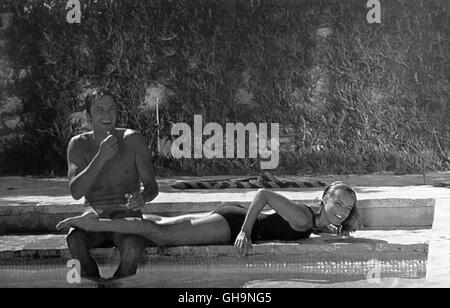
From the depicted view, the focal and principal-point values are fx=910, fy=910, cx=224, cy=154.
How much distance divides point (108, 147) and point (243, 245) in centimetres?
100

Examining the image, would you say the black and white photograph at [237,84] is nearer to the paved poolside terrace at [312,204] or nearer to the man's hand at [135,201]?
the paved poolside terrace at [312,204]

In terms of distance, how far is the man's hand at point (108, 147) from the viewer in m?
5.46

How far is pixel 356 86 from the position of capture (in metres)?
12.1

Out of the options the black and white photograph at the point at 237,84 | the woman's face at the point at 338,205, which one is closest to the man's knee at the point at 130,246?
the woman's face at the point at 338,205

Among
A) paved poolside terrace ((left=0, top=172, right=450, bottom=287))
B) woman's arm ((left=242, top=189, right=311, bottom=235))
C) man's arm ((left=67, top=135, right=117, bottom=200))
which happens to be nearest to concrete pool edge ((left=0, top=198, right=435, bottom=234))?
paved poolside terrace ((left=0, top=172, right=450, bottom=287))

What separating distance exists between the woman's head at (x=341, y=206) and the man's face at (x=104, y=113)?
1458 millimetres

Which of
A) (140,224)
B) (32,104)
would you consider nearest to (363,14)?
(32,104)

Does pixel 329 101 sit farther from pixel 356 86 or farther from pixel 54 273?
pixel 54 273

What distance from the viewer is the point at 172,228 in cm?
577

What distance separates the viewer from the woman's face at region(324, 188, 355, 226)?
573 centimetres

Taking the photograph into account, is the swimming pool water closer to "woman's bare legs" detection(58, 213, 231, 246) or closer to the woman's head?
"woman's bare legs" detection(58, 213, 231, 246)

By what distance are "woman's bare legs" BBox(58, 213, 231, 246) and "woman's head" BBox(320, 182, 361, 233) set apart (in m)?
0.66

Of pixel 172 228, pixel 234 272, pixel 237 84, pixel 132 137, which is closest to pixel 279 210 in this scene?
pixel 234 272

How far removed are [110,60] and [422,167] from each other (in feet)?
14.1
